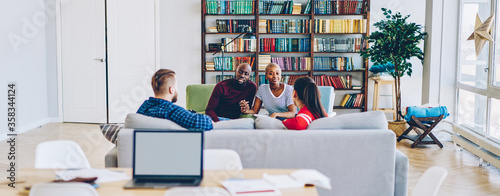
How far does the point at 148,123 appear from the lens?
125 inches

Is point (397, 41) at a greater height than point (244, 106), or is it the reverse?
point (397, 41)

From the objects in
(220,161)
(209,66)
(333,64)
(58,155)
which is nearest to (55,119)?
(209,66)

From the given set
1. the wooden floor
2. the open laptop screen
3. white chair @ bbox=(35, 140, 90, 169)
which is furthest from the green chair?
the open laptop screen

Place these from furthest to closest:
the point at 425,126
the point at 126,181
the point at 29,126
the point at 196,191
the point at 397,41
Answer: the point at 29,126 → the point at 397,41 → the point at 425,126 → the point at 126,181 → the point at 196,191

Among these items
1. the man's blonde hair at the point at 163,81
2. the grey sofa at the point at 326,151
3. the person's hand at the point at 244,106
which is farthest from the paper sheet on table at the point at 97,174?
the person's hand at the point at 244,106

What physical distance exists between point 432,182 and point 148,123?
71.4 inches

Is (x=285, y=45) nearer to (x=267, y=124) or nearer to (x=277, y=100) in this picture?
(x=277, y=100)

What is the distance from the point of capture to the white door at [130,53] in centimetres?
784

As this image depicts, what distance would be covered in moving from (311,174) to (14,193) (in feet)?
3.86

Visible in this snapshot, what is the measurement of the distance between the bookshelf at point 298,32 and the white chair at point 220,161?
17.8 ft

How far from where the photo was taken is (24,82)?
704 cm

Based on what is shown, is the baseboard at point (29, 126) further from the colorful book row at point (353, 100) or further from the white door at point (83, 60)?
the colorful book row at point (353, 100)

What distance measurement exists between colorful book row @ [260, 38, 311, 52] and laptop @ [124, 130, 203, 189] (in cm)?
580

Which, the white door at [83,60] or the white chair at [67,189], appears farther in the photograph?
the white door at [83,60]
